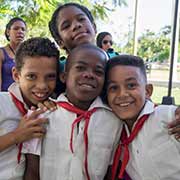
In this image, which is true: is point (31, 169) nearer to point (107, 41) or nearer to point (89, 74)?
point (89, 74)

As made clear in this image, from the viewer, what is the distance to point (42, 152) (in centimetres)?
148

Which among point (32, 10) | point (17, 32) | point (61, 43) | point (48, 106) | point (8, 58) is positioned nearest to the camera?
point (48, 106)

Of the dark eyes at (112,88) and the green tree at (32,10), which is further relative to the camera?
the green tree at (32,10)

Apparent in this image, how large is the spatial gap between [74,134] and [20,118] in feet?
0.94

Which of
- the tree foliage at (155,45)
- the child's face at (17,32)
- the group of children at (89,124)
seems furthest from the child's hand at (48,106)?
the tree foliage at (155,45)

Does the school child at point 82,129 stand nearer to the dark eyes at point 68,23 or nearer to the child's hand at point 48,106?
the child's hand at point 48,106

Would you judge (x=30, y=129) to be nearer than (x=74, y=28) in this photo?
Yes

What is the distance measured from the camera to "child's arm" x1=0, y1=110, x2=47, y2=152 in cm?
145

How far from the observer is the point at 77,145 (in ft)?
4.66

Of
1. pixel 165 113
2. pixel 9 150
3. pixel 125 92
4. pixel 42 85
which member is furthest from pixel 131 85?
pixel 9 150

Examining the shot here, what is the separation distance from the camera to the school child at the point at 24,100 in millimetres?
1461

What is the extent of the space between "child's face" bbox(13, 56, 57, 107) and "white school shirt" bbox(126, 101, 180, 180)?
17.4 inches

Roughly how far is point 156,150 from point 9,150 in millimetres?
640

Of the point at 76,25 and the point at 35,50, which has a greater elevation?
the point at 76,25
